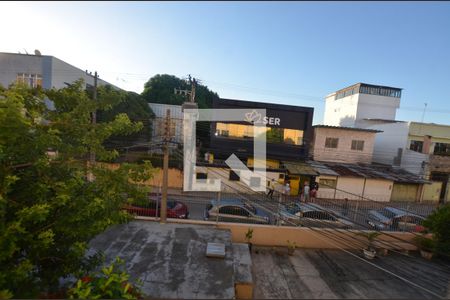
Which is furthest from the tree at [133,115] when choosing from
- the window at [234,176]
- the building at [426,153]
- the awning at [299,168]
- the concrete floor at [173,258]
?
the building at [426,153]

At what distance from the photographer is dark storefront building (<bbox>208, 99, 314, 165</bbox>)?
69.9 ft

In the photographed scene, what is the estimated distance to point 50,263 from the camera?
3926 millimetres

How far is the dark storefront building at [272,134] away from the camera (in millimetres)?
21312

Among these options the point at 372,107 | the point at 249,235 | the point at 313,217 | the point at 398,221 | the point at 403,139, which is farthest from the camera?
the point at 372,107

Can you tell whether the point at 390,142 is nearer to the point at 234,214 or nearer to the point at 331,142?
the point at 331,142

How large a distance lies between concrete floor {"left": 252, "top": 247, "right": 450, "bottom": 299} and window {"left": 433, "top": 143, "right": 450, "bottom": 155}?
15874mm

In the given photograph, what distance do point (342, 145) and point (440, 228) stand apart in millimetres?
13489

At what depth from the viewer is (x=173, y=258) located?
675cm

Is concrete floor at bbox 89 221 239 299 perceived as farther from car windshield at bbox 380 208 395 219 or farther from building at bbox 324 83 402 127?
building at bbox 324 83 402 127

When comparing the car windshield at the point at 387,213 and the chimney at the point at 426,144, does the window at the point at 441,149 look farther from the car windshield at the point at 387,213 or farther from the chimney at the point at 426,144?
the car windshield at the point at 387,213

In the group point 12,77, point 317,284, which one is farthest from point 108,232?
point 12,77

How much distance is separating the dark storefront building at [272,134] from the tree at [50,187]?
54.6 feet

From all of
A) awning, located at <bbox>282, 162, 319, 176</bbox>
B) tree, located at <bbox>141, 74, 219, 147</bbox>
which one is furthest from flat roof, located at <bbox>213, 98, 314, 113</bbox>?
tree, located at <bbox>141, 74, 219, 147</bbox>

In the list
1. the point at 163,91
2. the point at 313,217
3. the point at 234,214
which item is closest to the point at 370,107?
the point at 313,217
